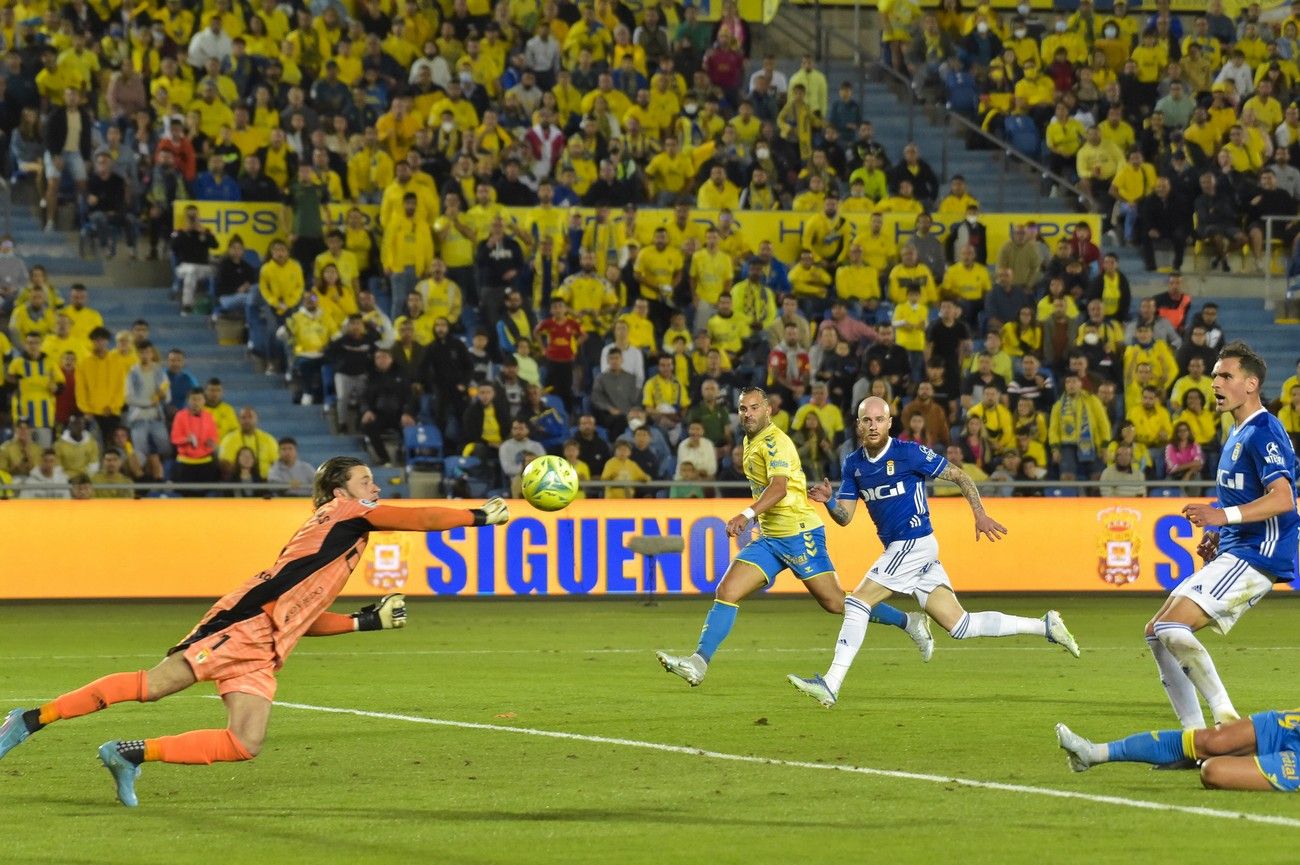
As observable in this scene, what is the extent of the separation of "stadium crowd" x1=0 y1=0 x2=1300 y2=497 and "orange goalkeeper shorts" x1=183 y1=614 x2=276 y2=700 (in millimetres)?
13763

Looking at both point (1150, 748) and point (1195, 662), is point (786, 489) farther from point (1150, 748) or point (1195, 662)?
point (1150, 748)

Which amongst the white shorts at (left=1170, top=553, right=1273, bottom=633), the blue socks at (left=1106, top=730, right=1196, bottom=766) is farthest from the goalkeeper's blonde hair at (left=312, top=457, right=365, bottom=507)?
the white shorts at (left=1170, top=553, right=1273, bottom=633)

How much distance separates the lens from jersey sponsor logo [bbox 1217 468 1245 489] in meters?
10.9

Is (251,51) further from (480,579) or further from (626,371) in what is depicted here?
(480,579)

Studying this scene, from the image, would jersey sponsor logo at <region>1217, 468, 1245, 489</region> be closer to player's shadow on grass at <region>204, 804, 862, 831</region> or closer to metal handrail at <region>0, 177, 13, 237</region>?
player's shadow on grass at <region>204, 804, 862, 831</region>

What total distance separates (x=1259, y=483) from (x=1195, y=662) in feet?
3.23

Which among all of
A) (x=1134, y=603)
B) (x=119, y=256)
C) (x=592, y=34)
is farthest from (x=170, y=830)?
(x=592, y=34)

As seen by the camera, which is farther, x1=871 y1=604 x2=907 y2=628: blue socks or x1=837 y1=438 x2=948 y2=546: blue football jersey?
x1=871 y1=604 x2=907 y2=628: blue socks

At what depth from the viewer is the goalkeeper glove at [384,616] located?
34.6ft

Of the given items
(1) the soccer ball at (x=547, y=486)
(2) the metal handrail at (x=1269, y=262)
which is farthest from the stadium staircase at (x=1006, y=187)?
(1) the soccer ball at (x=547, y=486)

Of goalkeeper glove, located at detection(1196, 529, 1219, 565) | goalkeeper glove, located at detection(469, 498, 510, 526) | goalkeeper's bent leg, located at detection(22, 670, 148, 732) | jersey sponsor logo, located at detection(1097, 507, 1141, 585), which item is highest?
goalkeeper glove, located at detection(469, 498, 510, 526)

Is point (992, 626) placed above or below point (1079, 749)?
below

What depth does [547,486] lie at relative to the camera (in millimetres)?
11695

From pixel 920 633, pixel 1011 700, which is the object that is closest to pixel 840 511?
pixel 920 633
